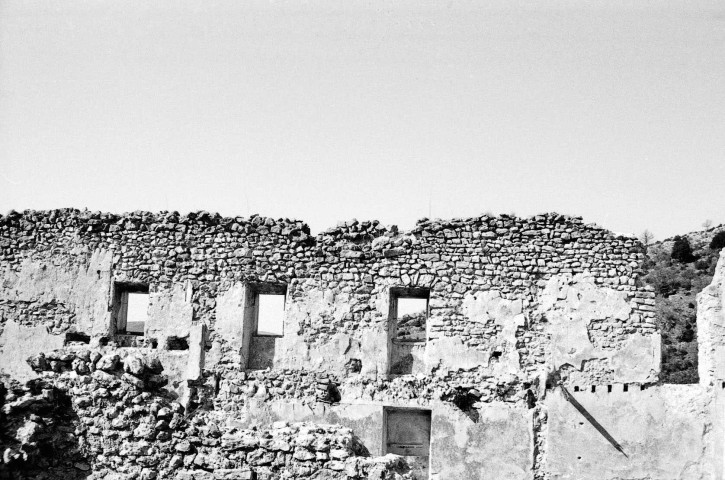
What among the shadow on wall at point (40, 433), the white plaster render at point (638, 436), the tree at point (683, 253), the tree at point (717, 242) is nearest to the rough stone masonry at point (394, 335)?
the white plaster render at point (638, 436)

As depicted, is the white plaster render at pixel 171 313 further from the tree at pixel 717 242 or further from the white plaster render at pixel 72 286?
the tree at pixel 717 242

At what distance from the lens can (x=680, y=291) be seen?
35.8 metres

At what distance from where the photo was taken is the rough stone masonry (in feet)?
39.2

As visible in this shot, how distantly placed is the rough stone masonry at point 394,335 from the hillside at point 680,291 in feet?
53.6

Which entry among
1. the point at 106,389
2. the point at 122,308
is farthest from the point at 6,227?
the point at 106,389

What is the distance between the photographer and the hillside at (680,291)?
98.2ft

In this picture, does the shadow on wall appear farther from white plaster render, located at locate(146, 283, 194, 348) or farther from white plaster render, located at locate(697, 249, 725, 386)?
white plaster render, located at locate(697, 249, 725, 386)

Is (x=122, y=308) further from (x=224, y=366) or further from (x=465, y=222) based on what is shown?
(x=465, y=222)

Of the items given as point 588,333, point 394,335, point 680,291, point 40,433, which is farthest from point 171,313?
point 680,291

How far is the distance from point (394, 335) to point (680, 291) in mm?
25856

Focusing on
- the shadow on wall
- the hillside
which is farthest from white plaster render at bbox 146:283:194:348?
the hillside

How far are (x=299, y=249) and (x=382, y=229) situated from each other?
1.24 metres

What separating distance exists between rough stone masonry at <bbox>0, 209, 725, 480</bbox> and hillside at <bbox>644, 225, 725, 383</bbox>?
53.6 ft

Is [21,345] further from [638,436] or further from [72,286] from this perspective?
[638,436]
